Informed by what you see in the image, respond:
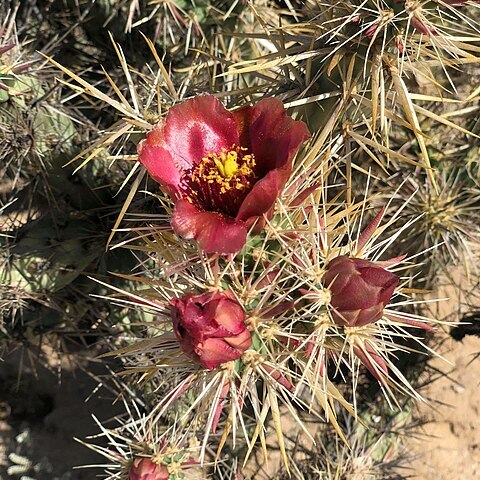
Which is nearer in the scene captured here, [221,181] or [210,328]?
[210,328]

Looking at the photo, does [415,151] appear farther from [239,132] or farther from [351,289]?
[351,289]

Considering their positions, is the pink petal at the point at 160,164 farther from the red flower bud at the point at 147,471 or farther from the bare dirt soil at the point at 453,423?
the bare dirt soil at the point at 453,423

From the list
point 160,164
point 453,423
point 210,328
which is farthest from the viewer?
point 453,423

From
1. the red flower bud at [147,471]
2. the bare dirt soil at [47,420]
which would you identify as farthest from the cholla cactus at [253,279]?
the bare dirt soil at [47,420]

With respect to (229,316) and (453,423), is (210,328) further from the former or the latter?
(453,423)

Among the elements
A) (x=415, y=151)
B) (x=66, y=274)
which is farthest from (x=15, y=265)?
(x=415, y=151)

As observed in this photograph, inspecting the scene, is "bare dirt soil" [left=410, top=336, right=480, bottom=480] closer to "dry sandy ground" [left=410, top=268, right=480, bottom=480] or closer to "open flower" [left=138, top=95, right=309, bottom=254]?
"dry sandy ground" [left=410, top=268, right=480, bottom=480]

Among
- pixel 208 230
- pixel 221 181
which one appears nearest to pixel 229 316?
pixel 208 230

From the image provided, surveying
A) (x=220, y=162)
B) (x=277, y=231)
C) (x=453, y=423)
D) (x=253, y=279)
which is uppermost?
(x=220, y=162)
